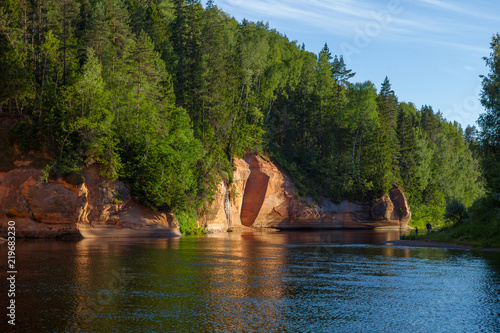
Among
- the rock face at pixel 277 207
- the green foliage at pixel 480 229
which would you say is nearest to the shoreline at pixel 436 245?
the green foliage at pixel 480 229

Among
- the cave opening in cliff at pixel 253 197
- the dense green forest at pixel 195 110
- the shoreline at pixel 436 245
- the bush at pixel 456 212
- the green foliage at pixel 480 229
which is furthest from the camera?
the cave opening in cliff at pixel 253 197

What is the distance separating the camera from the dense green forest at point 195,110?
5231 cm

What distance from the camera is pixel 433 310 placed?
15.4 meters

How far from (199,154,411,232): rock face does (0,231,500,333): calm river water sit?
45.0 m

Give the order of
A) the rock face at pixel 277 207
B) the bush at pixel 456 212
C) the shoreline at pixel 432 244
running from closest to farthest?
the shoreline at pixel 432 244, the bush at pixel 456 212, the rock face at pixel 277 207

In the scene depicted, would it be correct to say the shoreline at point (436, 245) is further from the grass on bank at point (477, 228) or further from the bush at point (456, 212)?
the bush at point (456, 212)

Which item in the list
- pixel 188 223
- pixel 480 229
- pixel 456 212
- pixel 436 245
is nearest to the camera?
pixel 480 229

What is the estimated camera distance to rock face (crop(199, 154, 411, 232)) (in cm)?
7625

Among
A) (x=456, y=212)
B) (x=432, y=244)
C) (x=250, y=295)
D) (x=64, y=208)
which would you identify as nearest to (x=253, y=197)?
(x=64, y=208)

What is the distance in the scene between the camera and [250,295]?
17422mm

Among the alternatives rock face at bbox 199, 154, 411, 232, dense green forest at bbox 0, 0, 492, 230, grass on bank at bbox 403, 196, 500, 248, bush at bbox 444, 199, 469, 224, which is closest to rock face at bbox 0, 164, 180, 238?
dense green forest at bbox 0, 0, 492, 230

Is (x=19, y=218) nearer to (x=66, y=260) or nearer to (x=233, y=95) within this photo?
(x=66, y=260)

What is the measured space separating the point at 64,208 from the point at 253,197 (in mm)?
38754

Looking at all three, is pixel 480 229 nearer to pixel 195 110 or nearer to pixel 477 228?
pixel 477 228
